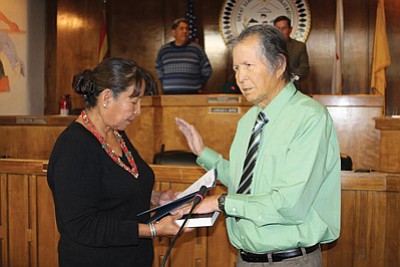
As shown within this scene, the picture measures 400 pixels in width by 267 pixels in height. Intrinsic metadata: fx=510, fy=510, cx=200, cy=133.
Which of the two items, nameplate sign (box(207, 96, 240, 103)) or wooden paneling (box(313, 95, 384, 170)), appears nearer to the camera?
wooden paneling (box(313, 95, 384, 170))

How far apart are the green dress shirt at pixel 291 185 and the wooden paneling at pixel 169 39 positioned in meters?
5.41

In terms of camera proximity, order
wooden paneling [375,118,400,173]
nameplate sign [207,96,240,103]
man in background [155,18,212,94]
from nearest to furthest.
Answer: wooden paneling [375,118,400,173] → nameplate sign [207,96,240,103] → man in background [155,18,212,94]

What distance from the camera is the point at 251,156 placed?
5.85 feet

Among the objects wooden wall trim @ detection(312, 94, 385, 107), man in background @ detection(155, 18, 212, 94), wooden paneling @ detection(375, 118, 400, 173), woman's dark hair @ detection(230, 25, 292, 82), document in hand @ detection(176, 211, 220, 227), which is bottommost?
document in hand @ detection(176, 211, 220, 227)

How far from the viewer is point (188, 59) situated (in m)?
5.56

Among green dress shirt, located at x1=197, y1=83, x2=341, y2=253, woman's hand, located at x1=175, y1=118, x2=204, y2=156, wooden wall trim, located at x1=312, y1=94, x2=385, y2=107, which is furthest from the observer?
wooden wall trim, located at x1=312, y1=94, x2=385, y2=107

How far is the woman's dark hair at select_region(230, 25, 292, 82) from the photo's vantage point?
1688mm

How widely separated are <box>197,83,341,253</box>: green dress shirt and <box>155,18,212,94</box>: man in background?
12.3ft

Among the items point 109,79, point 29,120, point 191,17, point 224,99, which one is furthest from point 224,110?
point 109,79

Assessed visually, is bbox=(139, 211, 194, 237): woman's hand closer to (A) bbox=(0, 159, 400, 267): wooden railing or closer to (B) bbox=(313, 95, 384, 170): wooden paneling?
(A) bbox=(0, 159, 400, 267): wooden railing

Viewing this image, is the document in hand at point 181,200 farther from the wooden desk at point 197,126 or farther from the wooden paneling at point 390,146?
the wooden desk at point 197,126

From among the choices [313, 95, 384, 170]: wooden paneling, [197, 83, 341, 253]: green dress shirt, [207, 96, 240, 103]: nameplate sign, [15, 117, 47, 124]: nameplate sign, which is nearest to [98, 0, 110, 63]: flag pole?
[15, 117, 47, 124]: nameplate sign

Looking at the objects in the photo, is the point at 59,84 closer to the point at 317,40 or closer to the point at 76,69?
the point at 76,69

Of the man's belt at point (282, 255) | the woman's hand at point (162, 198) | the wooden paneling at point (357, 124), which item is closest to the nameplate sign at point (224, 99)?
the wooden paneling at point (357, 124)
